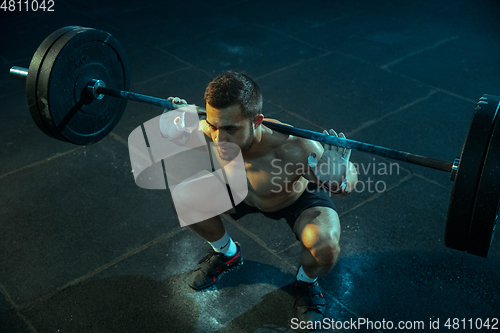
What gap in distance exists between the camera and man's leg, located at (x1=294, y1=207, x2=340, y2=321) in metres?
2.31

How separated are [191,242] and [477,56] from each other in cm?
416

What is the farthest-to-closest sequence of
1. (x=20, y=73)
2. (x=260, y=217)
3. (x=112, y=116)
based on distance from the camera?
(x=260, y=217) → (x=112, y=116) → (x=20, y=73)

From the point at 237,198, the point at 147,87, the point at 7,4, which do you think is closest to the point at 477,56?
the point at 147,87

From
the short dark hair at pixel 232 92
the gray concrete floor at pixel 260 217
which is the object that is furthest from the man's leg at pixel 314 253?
the short dark hair at pixel 232 92

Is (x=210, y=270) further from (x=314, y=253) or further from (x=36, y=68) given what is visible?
(x=36, y=68)

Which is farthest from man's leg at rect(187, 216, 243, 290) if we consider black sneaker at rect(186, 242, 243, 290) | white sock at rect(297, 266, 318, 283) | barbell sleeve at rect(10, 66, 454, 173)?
barbell sleeve at rect(10, 66, 454, 173)

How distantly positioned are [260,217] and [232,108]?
1292mm

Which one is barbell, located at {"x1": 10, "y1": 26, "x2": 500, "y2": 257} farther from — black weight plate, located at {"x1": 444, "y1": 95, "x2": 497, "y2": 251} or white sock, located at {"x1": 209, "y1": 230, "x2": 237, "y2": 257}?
white sock, located at {"x1": 209, "y1": 230, "x2": 237, "y2": 257}

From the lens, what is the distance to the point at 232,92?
84.3 inches

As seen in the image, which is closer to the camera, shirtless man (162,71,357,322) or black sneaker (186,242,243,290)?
shirtless man (162,71,357,322)

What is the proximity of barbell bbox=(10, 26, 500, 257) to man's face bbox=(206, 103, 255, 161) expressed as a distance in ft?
0.45

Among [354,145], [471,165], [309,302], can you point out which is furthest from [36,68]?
[471,165]

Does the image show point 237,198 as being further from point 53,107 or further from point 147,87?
point 147,87

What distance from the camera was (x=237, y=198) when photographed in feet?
8.55
